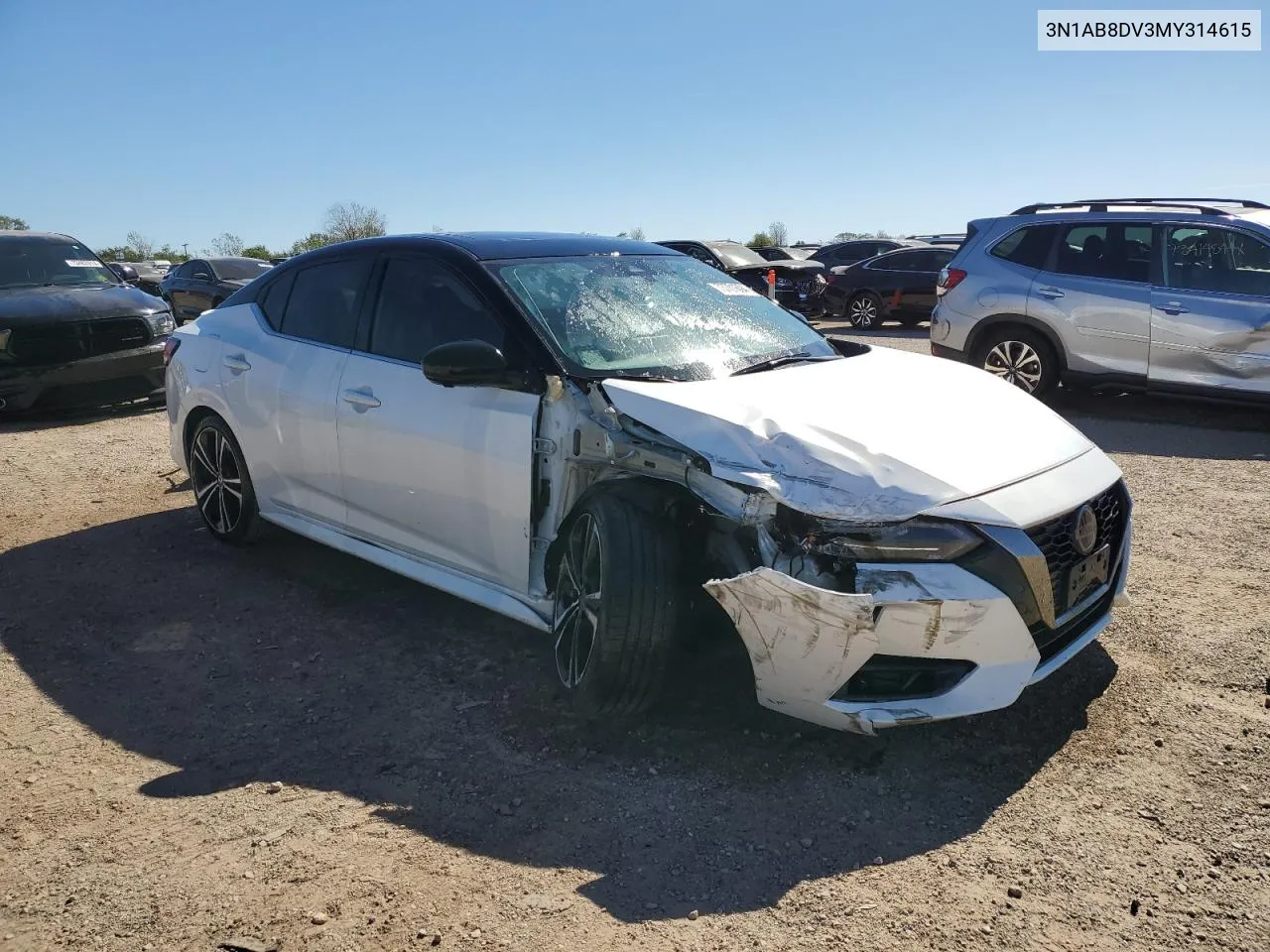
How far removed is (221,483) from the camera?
17.7ft

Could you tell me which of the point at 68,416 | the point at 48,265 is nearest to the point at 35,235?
the point at 48,265

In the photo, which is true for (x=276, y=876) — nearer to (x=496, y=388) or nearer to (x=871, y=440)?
(x=496, y=388)

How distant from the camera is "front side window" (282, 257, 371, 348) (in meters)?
4.55

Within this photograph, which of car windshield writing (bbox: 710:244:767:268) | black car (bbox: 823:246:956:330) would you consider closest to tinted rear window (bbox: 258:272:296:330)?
car windshield writing (bbox: 710:244:767:268)

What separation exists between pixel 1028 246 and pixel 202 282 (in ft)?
49.5

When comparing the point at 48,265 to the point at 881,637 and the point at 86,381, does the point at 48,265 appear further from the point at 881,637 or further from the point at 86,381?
the point at 881,637

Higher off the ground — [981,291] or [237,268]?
[237,268]

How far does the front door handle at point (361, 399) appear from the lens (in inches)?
166

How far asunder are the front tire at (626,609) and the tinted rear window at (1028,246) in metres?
7.03

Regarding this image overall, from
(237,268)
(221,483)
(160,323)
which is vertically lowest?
(221,483)

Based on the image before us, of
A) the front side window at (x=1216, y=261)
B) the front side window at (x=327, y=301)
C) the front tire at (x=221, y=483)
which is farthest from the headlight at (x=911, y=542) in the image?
the front side window at (x=1216, y=261)

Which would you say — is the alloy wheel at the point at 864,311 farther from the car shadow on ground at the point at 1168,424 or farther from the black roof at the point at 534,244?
the black roof at the point at 534,244

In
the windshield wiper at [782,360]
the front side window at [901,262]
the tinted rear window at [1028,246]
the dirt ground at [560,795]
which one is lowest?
the dirt ground at [560,795]

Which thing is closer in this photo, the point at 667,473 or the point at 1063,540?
the point at 1063,540
